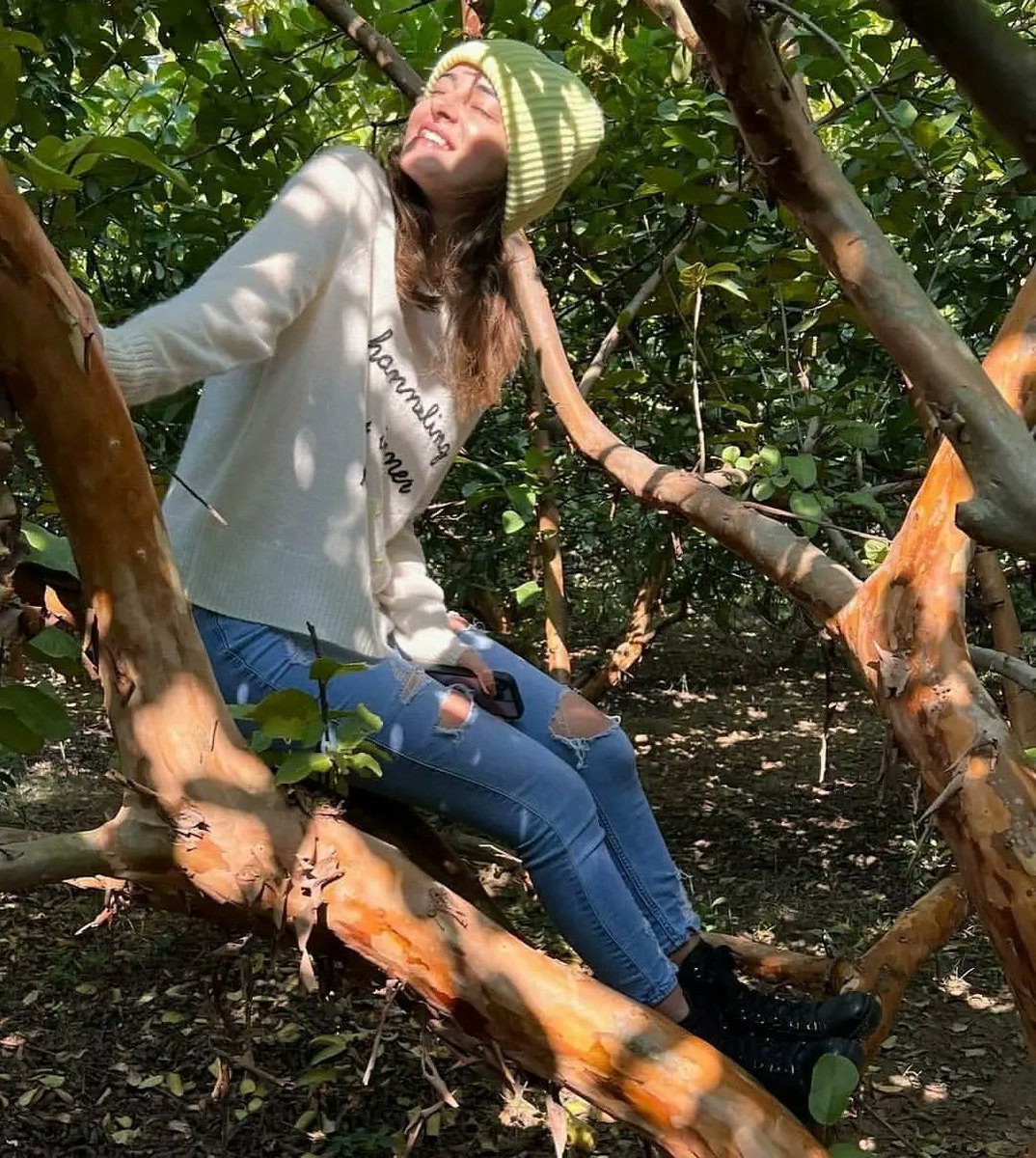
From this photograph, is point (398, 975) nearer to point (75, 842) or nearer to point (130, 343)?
point (75, 842)

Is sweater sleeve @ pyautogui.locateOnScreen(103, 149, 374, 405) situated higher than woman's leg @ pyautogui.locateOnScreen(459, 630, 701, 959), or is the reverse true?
sweater sleeve @ pyautogui.locateOnScreen(103, 149, 374, 405)

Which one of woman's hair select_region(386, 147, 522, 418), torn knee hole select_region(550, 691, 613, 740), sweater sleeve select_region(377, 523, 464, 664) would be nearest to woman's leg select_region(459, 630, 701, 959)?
torn knee hole select_region(550, 691, 613, 740)

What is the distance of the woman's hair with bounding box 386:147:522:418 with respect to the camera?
71.2 inches

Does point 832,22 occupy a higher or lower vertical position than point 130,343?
higher

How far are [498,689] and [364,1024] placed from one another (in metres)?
1.81

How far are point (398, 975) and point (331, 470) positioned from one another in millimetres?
713

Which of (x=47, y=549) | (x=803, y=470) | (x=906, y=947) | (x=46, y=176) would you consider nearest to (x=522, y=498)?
(x=803, y=470)

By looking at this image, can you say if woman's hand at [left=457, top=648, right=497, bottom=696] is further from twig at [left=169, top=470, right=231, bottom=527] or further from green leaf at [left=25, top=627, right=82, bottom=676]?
green leaf at [left=25, top=627, right=82, bottom=676]

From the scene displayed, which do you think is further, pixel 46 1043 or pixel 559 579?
pixel 559 579

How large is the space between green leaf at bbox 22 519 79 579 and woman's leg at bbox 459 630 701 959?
0.72 m

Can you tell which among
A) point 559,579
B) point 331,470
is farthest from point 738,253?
point 331,470

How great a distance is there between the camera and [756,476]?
8.93 ft

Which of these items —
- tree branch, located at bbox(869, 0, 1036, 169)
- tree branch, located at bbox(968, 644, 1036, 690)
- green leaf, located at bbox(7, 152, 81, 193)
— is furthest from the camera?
tree branch, located at bbox(968, 644, 1036, 690)

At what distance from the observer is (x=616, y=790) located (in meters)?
1.82
